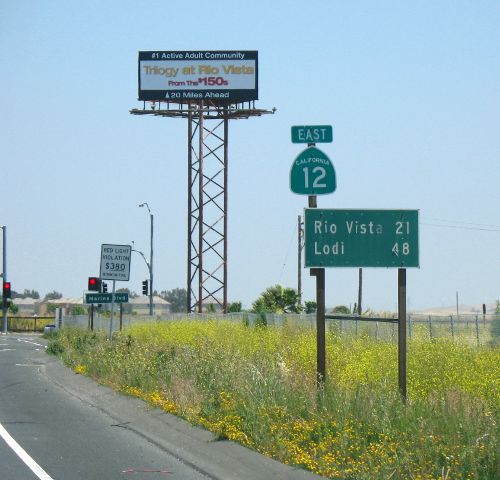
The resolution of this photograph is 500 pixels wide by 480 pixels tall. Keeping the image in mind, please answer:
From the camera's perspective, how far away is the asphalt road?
12.4 metres

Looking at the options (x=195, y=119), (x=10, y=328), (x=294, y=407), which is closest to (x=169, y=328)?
(x=294, y=407)

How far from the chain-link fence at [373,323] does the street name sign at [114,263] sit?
16.8 ft

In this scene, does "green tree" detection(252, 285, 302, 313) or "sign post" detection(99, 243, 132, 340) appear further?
"green tree" detection(252, 285, 302, 313)

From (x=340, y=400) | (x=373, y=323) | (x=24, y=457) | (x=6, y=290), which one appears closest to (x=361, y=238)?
(x=340, y=400)

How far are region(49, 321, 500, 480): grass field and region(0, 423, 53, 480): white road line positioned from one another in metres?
2.49

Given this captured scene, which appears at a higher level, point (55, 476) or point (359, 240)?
point (359, 240)

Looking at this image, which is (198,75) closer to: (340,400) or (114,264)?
(114,264)

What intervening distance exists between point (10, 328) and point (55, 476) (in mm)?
80391

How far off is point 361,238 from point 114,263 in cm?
1667

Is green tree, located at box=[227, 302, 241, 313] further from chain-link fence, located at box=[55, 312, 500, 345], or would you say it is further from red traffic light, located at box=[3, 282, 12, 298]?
red traffic light, located at box=[3, 282, 12, 298]

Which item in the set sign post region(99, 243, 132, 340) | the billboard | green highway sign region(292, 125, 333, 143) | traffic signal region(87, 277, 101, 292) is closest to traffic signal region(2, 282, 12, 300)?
the billboard

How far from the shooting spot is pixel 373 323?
110 feet

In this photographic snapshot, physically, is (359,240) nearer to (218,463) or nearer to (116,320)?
(218,463)

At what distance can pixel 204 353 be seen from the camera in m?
21.6
